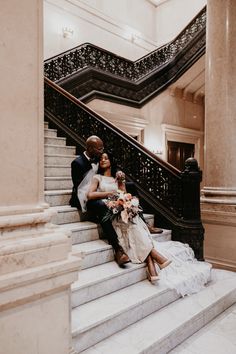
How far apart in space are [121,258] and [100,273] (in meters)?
0.31

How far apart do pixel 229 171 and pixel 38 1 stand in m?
3.49

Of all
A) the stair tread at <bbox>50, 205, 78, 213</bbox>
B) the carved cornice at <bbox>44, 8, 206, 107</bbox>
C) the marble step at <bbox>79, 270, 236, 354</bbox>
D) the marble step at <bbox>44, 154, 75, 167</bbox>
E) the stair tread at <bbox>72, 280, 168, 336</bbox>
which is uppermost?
the carved cornice at <bbox>44, 8, 206, 107</bbox>

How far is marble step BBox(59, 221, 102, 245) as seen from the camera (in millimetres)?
3503

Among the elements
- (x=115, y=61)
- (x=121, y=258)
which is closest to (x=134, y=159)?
(x=121, y=258)

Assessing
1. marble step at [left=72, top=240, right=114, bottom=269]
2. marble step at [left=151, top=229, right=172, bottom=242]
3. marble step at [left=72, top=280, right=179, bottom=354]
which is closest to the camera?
marble step at [left=72, top=280, right=179, bottom=354]

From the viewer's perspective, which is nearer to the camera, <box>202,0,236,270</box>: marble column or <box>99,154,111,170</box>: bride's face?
<box>99,154,111,170</box>: bride's face

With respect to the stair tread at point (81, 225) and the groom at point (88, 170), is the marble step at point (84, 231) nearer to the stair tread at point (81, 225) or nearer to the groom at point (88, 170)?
the stair tread at point (81, 225)

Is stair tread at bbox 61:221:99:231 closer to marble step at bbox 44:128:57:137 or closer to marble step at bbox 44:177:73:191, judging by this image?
marble step at bbox 44:177:73:191

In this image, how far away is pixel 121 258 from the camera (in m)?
3.26

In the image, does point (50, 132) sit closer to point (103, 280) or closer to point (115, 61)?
point (103, 280)

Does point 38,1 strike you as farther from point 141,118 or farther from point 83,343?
point 141,118

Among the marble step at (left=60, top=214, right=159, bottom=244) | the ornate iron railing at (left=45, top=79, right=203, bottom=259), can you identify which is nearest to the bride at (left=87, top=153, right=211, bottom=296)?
the marble step at (left=60, top=214, right=159, bottom=244)

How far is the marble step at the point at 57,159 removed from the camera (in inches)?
197

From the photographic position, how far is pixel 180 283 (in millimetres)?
3324
